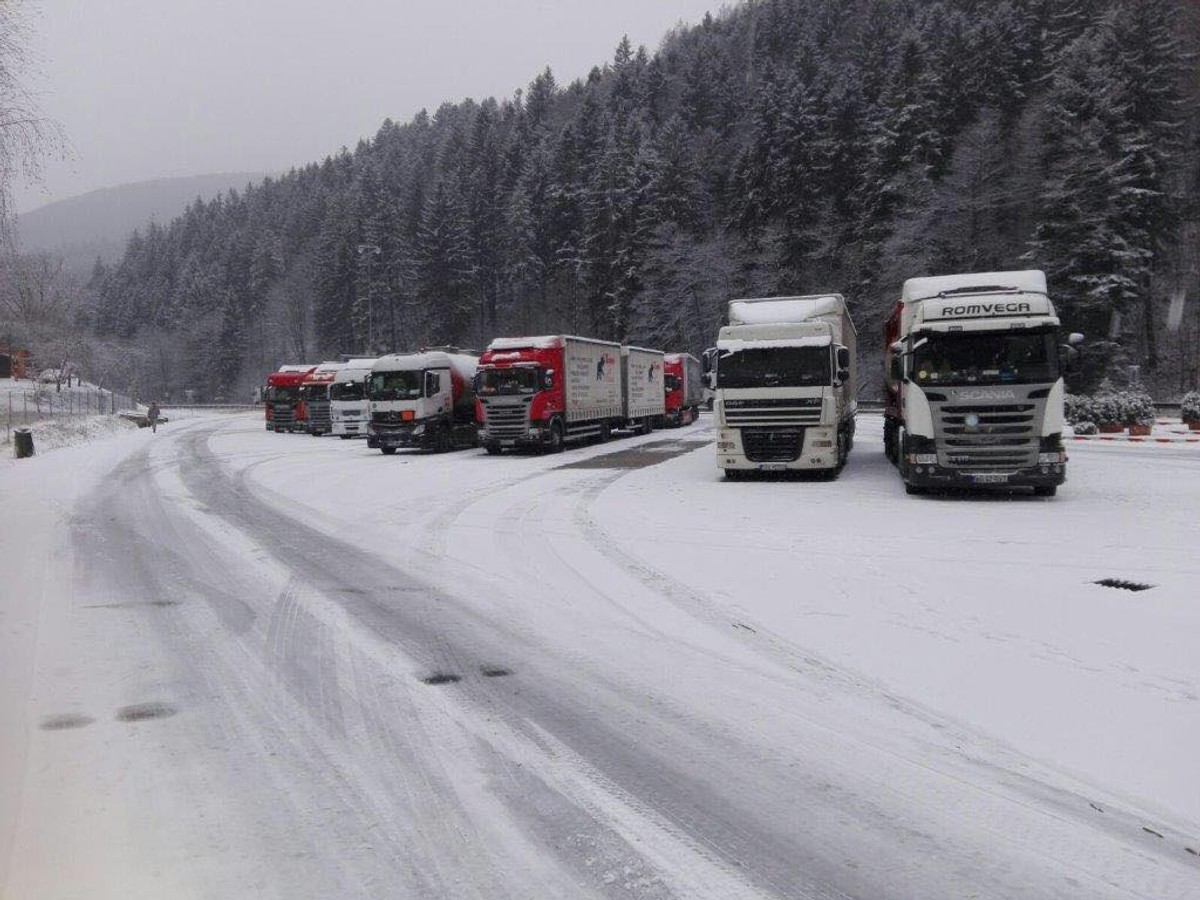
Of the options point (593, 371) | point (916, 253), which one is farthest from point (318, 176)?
point (593, 371)

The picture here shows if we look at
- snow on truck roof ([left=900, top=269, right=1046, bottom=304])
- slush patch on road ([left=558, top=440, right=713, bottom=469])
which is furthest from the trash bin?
snow on truck roof ([left=900, top=269, right=1046, bottom=304])

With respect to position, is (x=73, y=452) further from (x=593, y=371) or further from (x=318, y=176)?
(x=318, y=176)

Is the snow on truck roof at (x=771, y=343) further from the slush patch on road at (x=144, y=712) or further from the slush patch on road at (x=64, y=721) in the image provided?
the slush patch on road at (x=64, y=721)

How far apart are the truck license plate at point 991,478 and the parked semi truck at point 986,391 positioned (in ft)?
0.05

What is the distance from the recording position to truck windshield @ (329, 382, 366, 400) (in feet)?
124

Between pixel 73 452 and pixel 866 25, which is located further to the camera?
pixel 866 25

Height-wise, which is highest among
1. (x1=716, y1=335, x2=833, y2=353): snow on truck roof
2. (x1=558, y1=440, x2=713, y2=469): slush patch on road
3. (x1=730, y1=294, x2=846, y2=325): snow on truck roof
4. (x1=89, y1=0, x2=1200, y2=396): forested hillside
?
(x1=89, y1=0, x2=1200, y2=396): forested hillside

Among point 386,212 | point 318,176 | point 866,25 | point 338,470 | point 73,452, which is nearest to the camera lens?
point 338,470

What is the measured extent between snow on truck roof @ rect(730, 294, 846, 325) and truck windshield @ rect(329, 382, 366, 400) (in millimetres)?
23880

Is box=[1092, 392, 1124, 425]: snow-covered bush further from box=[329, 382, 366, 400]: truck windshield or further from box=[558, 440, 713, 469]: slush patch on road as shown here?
box=[329, 382, 366, 400]: truck windshield

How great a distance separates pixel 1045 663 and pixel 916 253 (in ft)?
143

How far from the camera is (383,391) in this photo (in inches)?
1080

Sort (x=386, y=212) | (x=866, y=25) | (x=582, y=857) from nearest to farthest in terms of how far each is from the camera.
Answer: (x=582, y=857)
(x=866, y=25)
(x=386, y=212)

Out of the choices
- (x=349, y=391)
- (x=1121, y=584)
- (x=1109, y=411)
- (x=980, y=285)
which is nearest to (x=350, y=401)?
(x=349, y=391)
